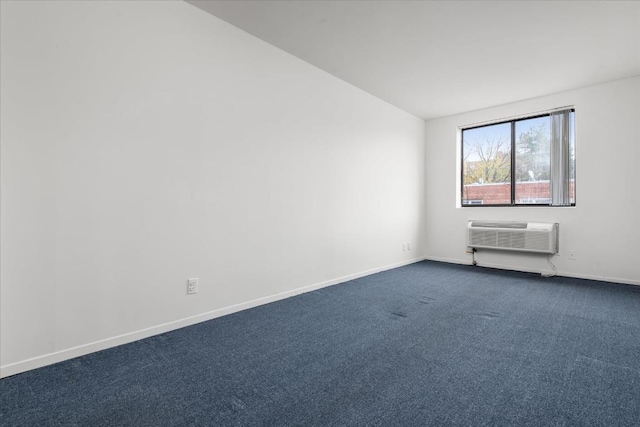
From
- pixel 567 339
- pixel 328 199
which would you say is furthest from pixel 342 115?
pixel 567 339

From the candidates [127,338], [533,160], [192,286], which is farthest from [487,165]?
[127,338]

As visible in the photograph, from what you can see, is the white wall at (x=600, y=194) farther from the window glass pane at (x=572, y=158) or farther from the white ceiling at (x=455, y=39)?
the white ceiling at (x=455, y=39)

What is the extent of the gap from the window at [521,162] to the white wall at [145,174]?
2928 millimetres

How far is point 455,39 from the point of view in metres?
2.96

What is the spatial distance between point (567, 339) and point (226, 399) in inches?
89.7

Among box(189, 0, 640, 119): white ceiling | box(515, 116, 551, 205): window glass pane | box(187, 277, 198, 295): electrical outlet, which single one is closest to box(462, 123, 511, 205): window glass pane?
box(515, 116, 551, 205): window glass pane

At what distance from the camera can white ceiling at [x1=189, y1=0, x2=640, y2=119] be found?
8.29ft

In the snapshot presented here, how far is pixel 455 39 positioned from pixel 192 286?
3241 mm

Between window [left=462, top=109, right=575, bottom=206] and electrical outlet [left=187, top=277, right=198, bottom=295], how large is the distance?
4495mm

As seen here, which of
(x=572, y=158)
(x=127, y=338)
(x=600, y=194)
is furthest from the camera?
(x=572, y=158)

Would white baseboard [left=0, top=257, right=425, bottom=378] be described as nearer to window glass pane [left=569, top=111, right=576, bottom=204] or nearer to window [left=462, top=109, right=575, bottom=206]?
window [left=462, top=109, right=575, bottom=206]

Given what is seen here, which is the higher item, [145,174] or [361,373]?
[145,174]

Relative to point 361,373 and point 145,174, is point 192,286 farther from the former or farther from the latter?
point 361,373

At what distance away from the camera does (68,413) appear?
4.54ft
